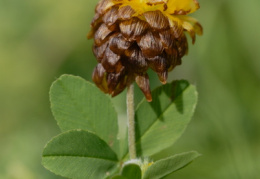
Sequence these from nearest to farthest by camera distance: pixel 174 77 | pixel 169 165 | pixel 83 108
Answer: pixel 169 165 < pixel 83 108 < pixel 174 77

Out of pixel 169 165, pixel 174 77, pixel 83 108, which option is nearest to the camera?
pixel 169 165

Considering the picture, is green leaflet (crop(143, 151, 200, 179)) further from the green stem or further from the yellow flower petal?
the yellow flower petal

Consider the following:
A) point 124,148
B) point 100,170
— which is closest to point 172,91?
point 124,148

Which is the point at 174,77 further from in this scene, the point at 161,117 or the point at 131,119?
the point at 131,119

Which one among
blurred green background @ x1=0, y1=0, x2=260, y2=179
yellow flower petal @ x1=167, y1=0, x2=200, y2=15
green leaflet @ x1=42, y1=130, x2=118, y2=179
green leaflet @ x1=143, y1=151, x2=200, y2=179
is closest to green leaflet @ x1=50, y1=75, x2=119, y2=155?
green leaflet @ x1=42, y1=130, x2=118, y2=179

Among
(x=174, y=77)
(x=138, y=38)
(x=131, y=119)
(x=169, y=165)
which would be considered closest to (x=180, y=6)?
(x=138, y=38)

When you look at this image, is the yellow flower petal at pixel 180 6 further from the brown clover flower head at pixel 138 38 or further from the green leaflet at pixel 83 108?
the green leaflet at pixel 83 108
